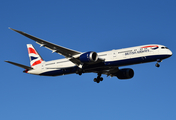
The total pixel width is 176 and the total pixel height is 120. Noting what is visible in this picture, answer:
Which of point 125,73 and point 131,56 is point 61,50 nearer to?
point 131,56

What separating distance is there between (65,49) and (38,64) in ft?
35.1

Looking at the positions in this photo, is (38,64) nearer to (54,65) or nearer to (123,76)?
(54,65)

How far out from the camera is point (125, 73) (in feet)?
153

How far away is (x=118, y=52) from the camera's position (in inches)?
1561

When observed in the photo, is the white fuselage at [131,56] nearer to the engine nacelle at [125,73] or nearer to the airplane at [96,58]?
the airplane at [96,58]

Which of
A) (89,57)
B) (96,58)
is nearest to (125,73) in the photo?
(96,58)

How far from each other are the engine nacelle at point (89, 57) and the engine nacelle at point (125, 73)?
9237 mm

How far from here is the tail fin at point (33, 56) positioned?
49.5 metres

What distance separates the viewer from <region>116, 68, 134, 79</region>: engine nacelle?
46.7 m

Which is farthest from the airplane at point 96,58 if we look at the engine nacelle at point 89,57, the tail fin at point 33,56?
the tail fin at point 33,56

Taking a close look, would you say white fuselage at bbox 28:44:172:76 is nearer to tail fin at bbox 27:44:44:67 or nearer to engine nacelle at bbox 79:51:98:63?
engine nacelle at bbox 79:51:98:63

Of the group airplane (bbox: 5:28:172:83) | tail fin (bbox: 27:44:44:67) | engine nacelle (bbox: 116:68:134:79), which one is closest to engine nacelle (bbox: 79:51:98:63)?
airplane (bbox: 5:28:172:83)

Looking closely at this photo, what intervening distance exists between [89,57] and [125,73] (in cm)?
1055

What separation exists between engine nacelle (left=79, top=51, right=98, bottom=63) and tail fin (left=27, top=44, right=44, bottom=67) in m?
12.7
